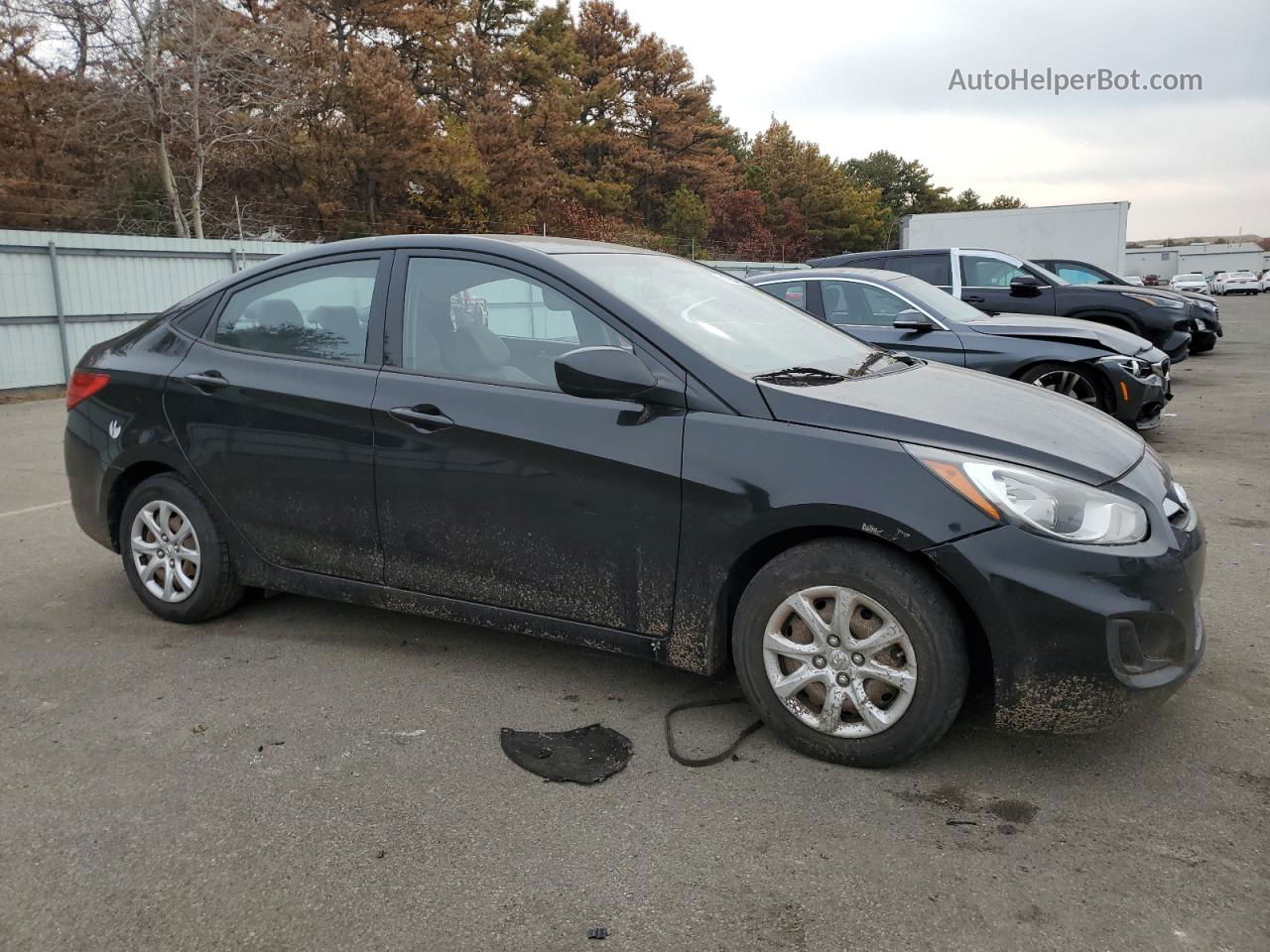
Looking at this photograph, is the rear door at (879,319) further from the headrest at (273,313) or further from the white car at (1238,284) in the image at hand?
the white car at (1238,284)

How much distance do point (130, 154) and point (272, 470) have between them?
89.1ft

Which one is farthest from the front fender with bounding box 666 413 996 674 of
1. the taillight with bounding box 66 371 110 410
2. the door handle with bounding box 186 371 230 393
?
the taillight with bounding box 66 371 110 410

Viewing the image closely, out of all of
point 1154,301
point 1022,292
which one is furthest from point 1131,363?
point 1154,301

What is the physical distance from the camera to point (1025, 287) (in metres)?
11.4

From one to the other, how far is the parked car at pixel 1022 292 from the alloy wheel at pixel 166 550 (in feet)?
26.0

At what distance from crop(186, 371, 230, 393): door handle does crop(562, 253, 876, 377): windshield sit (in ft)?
5.12

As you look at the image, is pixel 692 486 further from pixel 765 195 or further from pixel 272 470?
pixel 765 195

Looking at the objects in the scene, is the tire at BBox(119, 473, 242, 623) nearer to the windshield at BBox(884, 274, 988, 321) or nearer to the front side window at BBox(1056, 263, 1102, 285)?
the windshield at BBox(884, 274, 988, 321)

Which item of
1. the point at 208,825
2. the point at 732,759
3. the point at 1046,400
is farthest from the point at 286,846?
the point at 1046,400

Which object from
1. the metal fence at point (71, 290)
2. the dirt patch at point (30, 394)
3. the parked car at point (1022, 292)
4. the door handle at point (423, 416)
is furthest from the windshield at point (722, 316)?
the dirt patch at point (30, 394)

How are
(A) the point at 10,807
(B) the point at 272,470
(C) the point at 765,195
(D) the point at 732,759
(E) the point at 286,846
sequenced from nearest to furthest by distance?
(E) the point at 286,846 → (A) the point at 10,807 → (D) the point at 732,759 → (B) the point at 272,470 → (C) the point at 765,195

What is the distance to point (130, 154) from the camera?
2695 centimetres

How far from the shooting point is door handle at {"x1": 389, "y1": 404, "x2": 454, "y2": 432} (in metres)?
3.59

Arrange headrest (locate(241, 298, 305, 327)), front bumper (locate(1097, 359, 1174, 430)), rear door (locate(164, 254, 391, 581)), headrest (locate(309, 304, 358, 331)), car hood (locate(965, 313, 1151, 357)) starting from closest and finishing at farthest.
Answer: rear door (locate(164, 254, 391, 581)) < headrest (locate(309, 304, 358, 331)) < headrest (locate(241, 298, 305, 327)) < front bumper (locate(1097, 359, 1174, 430)) < car hood (locate(965, 313, 1151, 357))
